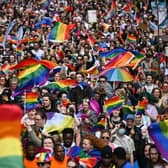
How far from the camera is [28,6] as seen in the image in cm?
2317

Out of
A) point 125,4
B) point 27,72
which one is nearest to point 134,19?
point 125,4

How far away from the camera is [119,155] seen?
671 centimetres

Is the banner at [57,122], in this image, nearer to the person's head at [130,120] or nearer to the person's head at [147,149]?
the person's head at [130,120]

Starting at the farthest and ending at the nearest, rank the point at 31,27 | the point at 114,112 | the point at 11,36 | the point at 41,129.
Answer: the point at 31,27
the point at 11,36
the point at 114,112
the point at 41,129

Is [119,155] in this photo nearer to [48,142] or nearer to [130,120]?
[48,142]

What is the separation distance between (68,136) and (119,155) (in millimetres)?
1072

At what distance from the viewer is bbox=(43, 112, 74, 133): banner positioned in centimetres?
797

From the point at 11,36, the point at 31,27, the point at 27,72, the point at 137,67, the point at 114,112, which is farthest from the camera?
the point at 31,27

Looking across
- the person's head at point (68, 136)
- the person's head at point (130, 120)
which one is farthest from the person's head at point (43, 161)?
the person's head at point (130, 120)

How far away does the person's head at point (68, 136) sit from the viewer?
293 inches

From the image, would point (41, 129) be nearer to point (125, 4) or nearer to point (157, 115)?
point (157, 115)

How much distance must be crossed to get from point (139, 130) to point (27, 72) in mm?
3348

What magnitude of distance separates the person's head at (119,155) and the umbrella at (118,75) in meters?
5.35

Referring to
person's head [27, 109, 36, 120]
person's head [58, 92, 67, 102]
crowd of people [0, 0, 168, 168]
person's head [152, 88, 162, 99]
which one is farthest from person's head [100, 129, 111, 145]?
person's head [152, 88, 162, 99]
